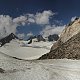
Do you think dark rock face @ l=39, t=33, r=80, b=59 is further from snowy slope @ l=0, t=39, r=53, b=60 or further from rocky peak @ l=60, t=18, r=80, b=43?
snowy slope @ l=0, t=39, r=53, b=60

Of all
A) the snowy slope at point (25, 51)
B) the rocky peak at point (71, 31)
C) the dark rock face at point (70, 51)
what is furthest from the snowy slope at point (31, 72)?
the snowy slope at point (25, 51)

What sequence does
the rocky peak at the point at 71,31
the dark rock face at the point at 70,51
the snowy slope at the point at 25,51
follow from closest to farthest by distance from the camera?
the dark rock face at the point at 70,51
the rocky peak at the point at 71,31
the snowy slope at the point at 25,51

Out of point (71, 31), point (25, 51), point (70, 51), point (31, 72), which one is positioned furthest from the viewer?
point (25, 51)

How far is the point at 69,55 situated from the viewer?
125ft

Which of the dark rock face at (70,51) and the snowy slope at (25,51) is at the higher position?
the snowy slope at (25,51)

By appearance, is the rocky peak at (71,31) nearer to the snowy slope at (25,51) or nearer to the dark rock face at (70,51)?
the dark rock face at (70,51)

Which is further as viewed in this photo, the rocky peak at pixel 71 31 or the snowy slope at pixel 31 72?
the rocky peak at pixel 71 31

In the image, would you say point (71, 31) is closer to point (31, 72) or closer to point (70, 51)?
point (70, 51)

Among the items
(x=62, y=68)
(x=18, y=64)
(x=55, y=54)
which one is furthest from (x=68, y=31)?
(x=18, y=64)

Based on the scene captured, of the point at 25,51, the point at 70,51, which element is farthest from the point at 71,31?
the point at 25,51

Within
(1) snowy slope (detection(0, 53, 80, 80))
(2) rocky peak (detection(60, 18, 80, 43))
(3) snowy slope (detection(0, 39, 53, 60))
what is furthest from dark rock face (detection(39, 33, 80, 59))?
(3) snowy slope (detection(0, 39, 53, 60))

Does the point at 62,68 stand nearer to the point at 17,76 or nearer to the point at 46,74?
the point at 46,74

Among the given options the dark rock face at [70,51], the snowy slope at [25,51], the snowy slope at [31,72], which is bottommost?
the snowy slope at [31,72]

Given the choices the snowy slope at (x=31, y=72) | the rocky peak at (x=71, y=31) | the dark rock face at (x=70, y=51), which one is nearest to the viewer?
the snowy slope at (x=31, y=72)
